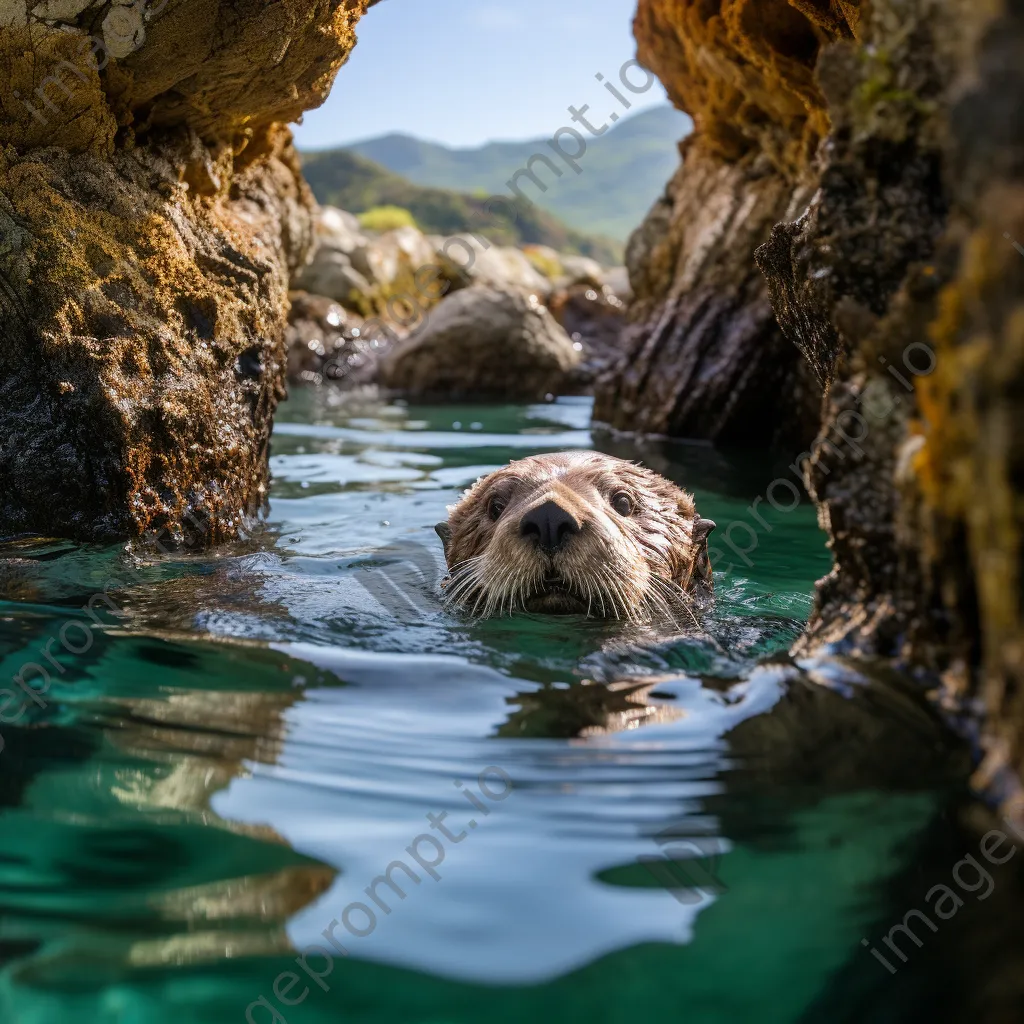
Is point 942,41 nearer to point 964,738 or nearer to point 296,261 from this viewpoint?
point 964,738

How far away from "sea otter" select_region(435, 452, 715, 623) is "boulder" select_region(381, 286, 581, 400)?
11.2 m

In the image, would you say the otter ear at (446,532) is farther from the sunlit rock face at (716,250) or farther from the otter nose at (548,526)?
the sunlit rock face at (716,250)

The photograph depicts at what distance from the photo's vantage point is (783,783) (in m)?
2.65

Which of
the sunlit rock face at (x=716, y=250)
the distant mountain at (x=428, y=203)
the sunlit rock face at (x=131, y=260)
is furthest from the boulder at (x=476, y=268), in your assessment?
the distant mountain at (x=428, y=203)

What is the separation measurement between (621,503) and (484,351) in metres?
11.9

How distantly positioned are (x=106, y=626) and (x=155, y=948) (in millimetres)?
2020

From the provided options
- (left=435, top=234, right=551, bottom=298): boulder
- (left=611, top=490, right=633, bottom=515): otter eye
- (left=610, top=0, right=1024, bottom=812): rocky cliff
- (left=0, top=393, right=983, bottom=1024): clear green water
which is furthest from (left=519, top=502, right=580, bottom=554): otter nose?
(left=435, top=234, right=551, bottom=298): boulder

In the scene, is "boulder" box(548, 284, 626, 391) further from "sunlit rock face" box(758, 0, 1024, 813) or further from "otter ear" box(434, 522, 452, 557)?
"sunlit rock face" box(758, 0, 1024, 813)

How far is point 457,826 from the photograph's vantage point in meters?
2.61

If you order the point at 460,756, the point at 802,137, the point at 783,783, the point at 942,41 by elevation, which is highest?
the point at 802,137

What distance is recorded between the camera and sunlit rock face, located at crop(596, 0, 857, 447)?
9.86m

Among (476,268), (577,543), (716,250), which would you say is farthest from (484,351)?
(577,543)

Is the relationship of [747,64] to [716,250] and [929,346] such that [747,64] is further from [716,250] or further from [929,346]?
[929,346]

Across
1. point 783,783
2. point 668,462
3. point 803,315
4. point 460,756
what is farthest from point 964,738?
point 668,462
